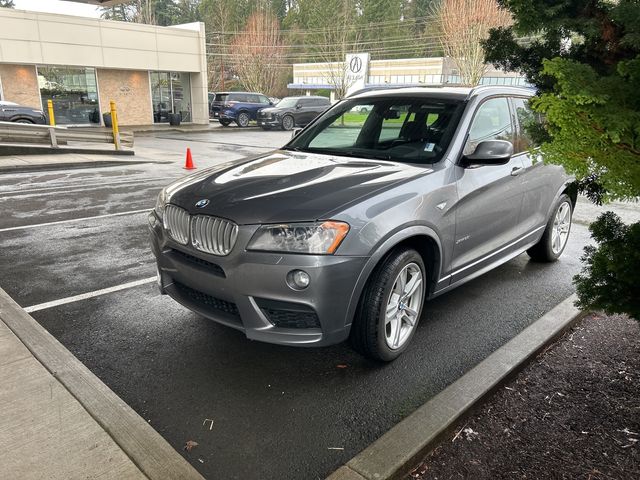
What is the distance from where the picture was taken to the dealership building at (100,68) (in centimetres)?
2289

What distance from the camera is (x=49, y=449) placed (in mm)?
2479

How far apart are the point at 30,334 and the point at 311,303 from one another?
7.13ft

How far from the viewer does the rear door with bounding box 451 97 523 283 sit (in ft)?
12.6

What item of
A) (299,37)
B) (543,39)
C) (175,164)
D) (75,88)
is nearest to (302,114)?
(75,88)

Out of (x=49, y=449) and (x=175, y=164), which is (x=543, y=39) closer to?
(x=49, y=449)

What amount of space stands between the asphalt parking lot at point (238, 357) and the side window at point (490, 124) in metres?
1.46

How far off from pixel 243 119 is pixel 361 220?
90.5 feet

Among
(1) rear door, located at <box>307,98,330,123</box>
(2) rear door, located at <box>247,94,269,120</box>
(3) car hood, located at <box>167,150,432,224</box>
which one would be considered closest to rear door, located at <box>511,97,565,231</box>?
(3) car hood, located at <box>167,150,432,224</box>

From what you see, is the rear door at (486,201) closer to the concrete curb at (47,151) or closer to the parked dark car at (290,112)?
the concrete curb at (47,151)

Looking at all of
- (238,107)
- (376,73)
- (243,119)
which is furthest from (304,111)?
(376,73)

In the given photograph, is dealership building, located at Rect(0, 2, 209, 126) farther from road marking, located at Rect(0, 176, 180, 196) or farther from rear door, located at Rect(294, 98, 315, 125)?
road marking, located at Rect(0, 176, 180, 196)

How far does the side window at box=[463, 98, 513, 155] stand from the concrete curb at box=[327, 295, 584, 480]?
4.89 ft

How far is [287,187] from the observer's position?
10.8 feet

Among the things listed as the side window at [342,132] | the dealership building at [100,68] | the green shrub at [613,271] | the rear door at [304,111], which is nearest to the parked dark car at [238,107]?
the dealership building at [100,68]
